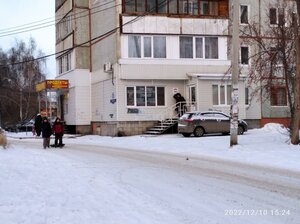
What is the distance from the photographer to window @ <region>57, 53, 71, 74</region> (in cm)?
3984

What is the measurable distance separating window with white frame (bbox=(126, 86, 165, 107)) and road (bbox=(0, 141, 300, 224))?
692 inches

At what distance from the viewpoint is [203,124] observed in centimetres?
2844

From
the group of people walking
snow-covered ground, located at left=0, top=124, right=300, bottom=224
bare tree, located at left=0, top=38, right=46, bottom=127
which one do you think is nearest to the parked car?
the group of people walking

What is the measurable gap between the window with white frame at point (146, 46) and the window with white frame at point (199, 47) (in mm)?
1352

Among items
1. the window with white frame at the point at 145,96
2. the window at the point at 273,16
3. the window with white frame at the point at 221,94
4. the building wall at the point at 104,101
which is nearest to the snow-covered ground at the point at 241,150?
the window at the point at 273,16

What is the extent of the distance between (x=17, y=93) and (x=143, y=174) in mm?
55134

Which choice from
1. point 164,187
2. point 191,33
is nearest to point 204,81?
point 191,33

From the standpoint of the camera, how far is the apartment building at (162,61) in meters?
32.2

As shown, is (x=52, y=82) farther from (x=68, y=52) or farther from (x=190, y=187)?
(x=190, y=187)

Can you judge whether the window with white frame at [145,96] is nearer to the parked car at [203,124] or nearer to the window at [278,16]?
the parked car at [203,124]

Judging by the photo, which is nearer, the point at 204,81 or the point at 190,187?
the point at 190,187

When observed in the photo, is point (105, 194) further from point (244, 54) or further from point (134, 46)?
point (244, 54)

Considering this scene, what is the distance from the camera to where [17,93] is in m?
64.8

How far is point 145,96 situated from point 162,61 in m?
2.60
